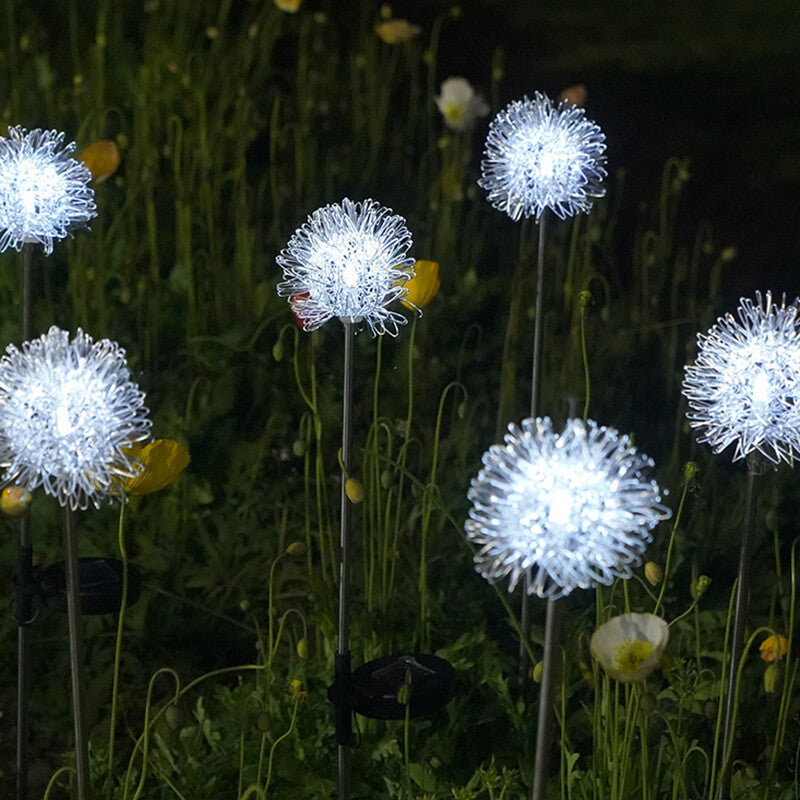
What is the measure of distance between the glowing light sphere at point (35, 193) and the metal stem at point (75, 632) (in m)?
0.20

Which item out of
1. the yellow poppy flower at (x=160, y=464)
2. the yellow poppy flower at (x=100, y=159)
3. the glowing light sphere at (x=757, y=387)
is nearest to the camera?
the glowing light sphere at (x=757, y=387)

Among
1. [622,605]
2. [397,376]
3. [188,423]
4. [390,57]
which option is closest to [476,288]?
[397,376]

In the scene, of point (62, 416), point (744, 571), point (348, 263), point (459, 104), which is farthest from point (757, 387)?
point (459, 104)

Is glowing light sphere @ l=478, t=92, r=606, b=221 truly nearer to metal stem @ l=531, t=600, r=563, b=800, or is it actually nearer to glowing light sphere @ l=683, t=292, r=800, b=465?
glowing light sphere @ l=683, t=292, r=800, b=465

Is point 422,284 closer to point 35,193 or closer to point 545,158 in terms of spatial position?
point 545,158

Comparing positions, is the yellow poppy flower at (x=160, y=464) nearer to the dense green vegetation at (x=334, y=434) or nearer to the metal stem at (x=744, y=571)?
the dense green vegetation at (x=334, y=434)

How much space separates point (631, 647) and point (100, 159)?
706mm

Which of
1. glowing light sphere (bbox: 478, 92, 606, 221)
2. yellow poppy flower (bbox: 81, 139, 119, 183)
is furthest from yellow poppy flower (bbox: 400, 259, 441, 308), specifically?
yellow poppy flower (bbox: 81, 139, 119, 183)

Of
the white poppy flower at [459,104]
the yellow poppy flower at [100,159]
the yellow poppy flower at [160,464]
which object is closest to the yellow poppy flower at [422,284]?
the yellow poppy flower at [160,464]

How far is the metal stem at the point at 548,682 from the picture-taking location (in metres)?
0.46

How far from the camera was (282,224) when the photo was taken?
1.56 m

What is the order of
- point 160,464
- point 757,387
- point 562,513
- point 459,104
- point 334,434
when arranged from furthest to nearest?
point 459,104 → point 334,434 → point 160,464 → point 757,387 → point 562,513

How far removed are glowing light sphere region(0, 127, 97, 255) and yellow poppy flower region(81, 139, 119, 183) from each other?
1.28 feet

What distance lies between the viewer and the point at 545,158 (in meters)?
0.76
